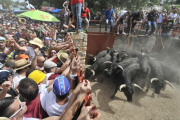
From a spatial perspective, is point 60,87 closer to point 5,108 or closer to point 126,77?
point 5,108

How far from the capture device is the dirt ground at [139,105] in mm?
4449

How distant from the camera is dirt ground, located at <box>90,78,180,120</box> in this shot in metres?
4.45

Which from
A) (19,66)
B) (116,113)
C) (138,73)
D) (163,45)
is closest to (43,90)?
(19,66)

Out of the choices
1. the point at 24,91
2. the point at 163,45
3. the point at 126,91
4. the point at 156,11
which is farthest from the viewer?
the point at 163,45

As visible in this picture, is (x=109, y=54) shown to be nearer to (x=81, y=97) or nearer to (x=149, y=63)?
(x=149, y=63)

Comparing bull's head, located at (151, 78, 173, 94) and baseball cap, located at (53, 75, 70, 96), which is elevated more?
baseball cap, located at (53, 75, 70, 96)

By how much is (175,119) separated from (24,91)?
18.1ft

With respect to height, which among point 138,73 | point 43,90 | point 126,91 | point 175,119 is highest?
point 43,90

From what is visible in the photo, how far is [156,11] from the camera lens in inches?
294

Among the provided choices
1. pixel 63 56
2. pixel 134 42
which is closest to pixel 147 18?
pixel 134 42

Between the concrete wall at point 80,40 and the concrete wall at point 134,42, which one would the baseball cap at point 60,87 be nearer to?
the concrete wall at point 80,40

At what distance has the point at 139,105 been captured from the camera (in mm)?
4980

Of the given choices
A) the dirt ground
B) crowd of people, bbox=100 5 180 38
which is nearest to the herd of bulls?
the dirt ground

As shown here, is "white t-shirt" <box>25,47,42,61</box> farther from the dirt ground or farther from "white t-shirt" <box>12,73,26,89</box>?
the dirt ground
